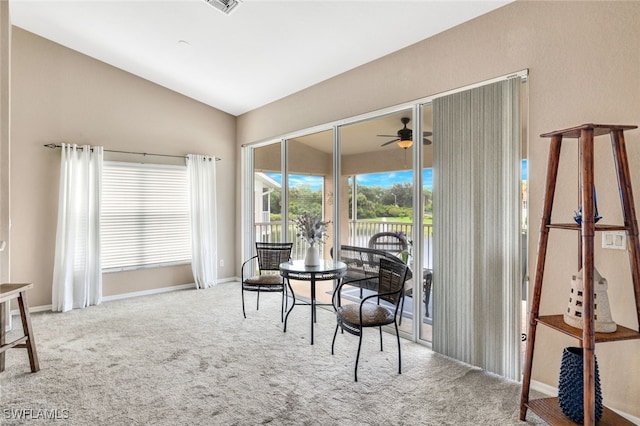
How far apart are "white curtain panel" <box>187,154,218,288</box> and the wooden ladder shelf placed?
15.1 ft

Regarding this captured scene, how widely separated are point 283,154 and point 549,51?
345 centimetres

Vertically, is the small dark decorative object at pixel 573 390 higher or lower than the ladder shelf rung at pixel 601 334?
lower

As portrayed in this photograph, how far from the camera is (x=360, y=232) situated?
13.0ft

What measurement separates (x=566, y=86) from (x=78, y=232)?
17.7ft

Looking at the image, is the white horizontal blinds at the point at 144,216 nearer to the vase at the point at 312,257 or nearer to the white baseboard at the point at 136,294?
the white baseboard at the point at 136,294

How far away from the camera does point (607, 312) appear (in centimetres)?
189

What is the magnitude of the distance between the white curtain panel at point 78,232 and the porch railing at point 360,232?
2.33 m

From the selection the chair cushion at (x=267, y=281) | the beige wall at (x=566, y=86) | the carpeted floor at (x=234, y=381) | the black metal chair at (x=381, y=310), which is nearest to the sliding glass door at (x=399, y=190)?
the beige wall at (x=566, y=86)

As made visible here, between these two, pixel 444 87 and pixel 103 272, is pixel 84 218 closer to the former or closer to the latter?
pixel 103 272

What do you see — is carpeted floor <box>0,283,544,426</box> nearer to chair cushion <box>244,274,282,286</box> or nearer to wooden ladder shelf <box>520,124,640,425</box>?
wooden ladder shelf <box>520,124,640,425</box>

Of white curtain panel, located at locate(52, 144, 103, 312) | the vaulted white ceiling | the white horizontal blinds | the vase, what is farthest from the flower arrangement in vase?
white curtain panel, located at locate(52, 144, 103, 312)

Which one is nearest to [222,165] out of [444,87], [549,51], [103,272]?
[103,272]

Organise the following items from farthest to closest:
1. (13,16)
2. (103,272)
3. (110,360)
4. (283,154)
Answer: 1. (283,154)
2. (103,272)
3. (13,16)
4. (110,360)

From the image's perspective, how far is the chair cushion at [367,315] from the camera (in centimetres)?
267
